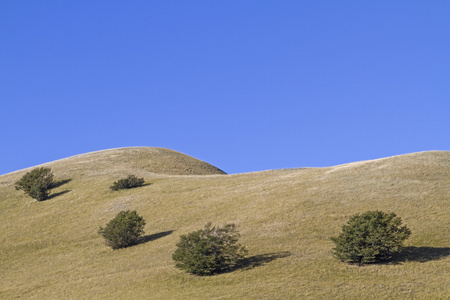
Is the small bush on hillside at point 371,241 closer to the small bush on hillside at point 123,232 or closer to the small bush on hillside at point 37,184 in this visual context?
the small bush on hillside at point 123,232

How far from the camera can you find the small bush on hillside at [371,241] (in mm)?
33656

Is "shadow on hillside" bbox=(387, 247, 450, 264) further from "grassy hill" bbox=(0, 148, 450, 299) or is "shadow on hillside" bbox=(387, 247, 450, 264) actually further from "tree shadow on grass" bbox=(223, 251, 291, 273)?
"tree shadow on grass" bbox=(223, 251, 291, 273)

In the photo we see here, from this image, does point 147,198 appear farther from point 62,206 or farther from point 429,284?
point 429,284

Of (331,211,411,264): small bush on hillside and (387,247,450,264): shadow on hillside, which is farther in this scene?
(387,247,450,264): shadow on hillside

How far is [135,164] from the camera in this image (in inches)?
3514

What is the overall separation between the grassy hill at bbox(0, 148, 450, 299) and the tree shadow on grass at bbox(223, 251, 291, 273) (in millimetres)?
96

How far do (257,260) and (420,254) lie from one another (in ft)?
39.2

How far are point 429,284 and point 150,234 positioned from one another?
28.3m

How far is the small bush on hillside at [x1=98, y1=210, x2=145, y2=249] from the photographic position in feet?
152

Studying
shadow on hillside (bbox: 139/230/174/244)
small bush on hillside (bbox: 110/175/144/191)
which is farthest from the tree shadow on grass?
small bush on hillside (bbox: 110/175/144/191)

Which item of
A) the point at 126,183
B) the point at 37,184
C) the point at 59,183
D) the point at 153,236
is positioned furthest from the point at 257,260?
the point at 59,183

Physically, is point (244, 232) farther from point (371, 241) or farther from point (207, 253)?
point (371, 241)

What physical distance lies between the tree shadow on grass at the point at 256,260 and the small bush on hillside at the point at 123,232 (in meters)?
14.3

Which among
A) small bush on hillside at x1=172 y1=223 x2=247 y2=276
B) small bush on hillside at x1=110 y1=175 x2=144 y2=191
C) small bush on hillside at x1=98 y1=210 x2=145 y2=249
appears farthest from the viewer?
small bush on hillside at x1=110 y1=175 x2=144 y2=191
